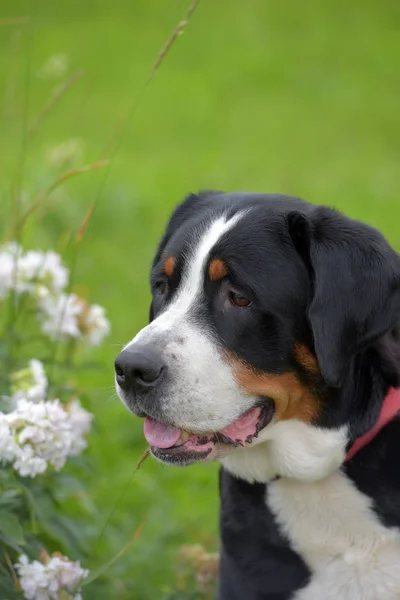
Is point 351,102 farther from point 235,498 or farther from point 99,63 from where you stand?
point 235,498

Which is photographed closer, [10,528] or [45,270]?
[10,528]

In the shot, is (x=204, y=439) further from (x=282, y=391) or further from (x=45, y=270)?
(x=45, y=270)

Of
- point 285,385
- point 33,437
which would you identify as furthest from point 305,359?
point 33,437

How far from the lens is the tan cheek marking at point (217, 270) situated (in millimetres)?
2920

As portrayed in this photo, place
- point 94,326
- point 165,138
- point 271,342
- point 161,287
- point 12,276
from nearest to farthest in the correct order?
1. point 271,342
2. point 161,287
3. point 12,276
4. point 94,326
5. point 165,138

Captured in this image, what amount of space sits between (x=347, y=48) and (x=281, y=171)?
4.35 meters

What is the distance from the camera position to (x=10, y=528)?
2896mm

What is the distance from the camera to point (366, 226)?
2.97 m

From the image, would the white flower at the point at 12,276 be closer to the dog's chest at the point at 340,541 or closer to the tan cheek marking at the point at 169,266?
the tan cheek marking at the point at 169,266

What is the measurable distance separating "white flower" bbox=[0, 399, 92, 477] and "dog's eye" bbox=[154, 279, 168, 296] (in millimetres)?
447

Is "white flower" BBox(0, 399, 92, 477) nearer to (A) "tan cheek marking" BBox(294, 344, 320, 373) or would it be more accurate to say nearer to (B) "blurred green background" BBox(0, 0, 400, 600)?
(A) "tan cheek marking" BBox(294, 344, 320, 373)

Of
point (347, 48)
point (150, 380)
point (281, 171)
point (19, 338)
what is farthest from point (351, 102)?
point (150, 380)

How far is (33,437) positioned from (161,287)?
1.86 feet

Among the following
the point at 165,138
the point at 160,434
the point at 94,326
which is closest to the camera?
the point at 160,434
